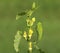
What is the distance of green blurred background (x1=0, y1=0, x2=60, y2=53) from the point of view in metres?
6.51

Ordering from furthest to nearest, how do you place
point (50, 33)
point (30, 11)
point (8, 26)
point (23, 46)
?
point (8, 26)
point (50, 33)
point (23, 46)
point (30, 11)

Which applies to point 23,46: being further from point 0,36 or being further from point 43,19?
point 43,19

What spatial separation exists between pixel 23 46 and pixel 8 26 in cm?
202

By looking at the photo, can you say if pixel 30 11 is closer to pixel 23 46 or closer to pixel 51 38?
pixel 23 46

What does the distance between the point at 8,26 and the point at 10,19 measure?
810 millimetres

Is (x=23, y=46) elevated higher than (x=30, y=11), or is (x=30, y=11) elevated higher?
(x=30, y=11)

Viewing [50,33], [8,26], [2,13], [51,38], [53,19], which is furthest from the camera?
[2,13]

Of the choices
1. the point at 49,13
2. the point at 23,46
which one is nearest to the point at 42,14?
the point at 49,13

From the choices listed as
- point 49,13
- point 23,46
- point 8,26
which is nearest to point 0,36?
point 8,26

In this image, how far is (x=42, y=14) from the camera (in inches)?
356

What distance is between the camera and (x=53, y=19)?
8758mm

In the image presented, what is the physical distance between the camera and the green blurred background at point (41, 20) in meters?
6.51

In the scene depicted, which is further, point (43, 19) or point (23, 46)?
point (43, 19)

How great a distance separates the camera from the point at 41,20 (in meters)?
8.45
